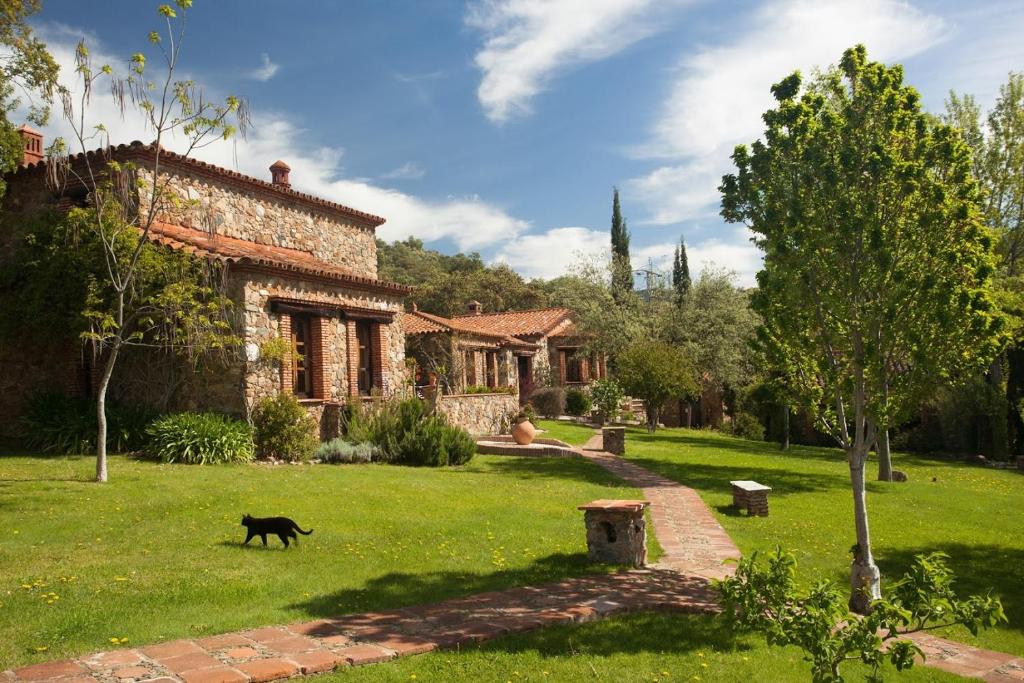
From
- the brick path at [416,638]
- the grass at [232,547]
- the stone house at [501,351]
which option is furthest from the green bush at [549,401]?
the brick path at [416,638]

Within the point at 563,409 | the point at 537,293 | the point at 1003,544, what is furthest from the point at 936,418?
the point at 537,293

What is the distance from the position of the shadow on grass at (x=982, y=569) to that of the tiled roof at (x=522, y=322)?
83.8 feet

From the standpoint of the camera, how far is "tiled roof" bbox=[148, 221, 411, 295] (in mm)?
14355

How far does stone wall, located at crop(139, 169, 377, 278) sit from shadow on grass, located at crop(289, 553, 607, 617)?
1102 centimetres

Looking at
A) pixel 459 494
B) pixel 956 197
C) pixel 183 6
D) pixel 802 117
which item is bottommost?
pixel 459 494

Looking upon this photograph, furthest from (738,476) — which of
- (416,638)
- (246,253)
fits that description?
(246,253)

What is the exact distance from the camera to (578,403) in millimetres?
32406

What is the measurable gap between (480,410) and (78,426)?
12.0 m

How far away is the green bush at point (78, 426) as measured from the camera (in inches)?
540

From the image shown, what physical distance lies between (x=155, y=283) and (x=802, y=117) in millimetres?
12089

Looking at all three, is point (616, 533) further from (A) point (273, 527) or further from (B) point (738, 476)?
(B) point (738, 476)

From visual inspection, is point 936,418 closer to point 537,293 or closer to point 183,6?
point 183,6

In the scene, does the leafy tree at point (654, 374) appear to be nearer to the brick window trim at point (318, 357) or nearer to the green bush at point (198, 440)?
the brick window trim at point (318, 357)

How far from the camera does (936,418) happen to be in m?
25.4
